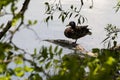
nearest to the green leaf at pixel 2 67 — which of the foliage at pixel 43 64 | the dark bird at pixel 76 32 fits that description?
the foliage at pixel 43 64

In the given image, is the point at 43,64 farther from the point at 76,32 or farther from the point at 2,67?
the point at 76,32

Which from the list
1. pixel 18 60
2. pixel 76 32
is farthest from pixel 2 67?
pixel 76 32

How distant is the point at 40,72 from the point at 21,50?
16 cm

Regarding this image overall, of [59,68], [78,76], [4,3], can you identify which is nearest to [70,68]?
[78,76]

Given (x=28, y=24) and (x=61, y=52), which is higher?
(x=28, y=24)

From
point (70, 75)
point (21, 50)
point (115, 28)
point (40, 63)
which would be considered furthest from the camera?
point (115, 28)

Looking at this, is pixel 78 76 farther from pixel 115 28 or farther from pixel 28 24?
pixel 115 28

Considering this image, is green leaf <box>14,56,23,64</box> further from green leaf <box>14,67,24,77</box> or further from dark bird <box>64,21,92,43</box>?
dark bird <box>64,21,92,43</box>

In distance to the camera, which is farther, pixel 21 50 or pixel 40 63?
pixel 40 63

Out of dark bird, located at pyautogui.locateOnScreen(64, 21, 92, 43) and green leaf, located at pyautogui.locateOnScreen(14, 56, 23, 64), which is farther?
dark bird, located at pyautogui.locateOnScreen(64, 21, 92, 43)

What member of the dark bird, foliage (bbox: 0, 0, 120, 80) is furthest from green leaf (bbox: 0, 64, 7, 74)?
the dark bird

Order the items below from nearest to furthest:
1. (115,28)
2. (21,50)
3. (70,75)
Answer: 1. (70,75)
2. (21,50)
3. (115,28)

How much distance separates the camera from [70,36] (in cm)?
1359

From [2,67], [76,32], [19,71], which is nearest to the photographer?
[2,67]
